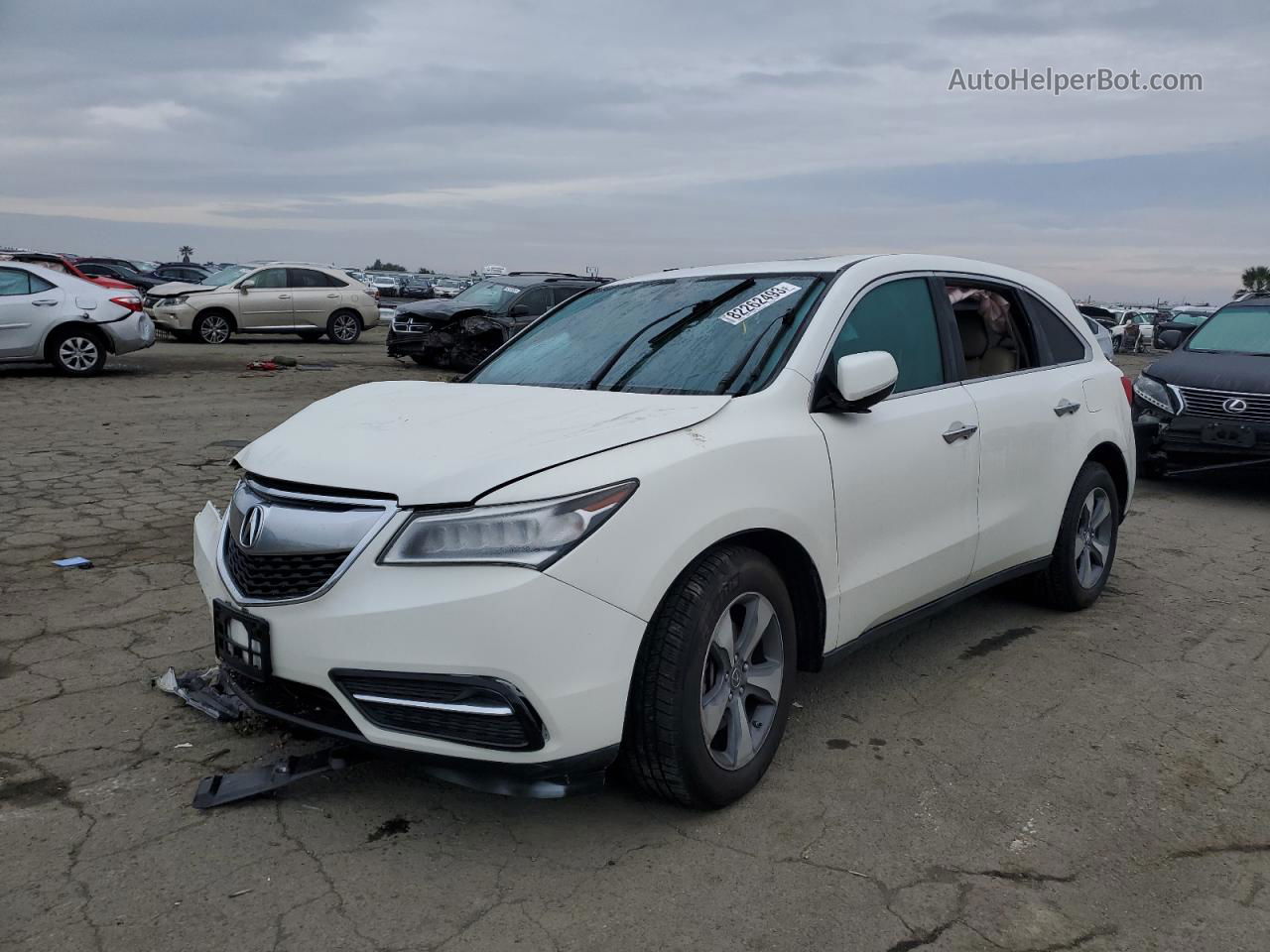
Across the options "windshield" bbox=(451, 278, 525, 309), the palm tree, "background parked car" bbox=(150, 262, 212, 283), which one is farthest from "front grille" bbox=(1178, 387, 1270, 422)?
the palm tree

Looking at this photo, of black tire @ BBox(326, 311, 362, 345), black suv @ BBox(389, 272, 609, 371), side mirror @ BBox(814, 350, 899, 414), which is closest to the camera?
side mirror @ BBox(814, 350, 899, 414)

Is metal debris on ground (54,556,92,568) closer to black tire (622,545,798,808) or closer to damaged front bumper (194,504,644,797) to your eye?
damaged front bumper (194,504,644,797)

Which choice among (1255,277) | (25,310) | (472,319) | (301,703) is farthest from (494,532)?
(1255,277)

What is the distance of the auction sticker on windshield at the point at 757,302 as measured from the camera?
3.88m

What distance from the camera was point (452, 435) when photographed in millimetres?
3107

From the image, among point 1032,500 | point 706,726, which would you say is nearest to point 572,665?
point 706,726

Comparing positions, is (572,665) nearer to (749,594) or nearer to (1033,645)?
(749,594)

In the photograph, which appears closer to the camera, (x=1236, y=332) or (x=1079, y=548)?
(x=1079, y=548)

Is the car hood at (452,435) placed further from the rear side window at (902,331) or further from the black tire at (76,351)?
the black tire at (76,351)

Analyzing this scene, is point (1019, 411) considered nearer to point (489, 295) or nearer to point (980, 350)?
point (980, 350)

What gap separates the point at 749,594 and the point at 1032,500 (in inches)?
79.0

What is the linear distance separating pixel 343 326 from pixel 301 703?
1995 centimetres

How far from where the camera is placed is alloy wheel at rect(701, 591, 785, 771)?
3.10 meters

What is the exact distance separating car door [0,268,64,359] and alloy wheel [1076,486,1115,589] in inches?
531
